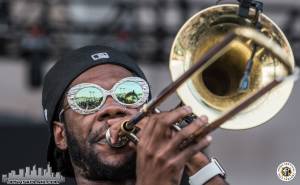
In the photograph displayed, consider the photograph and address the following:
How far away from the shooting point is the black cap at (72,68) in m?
3.15

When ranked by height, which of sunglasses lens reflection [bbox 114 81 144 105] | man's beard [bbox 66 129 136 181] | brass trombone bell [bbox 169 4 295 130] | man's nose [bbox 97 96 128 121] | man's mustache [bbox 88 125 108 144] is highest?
brass trombone bell [bbox 169 4 295 130]

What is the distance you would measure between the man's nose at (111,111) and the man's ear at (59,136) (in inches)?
12.4

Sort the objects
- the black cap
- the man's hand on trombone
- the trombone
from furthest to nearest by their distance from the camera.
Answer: the black cap
the trombone
the man's hand on trombone

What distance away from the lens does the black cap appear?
315 cm

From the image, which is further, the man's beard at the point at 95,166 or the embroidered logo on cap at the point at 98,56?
the embroidered logo on cap at the point at 98,56

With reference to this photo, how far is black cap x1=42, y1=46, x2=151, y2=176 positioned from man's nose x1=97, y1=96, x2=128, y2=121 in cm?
22

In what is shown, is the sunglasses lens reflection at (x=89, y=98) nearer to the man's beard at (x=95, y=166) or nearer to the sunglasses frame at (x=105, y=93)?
the sunglasses frame at (x=105, y=93)

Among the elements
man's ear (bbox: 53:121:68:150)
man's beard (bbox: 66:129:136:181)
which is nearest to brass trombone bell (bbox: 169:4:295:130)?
man's beard (bbox: 66:129:136:181)

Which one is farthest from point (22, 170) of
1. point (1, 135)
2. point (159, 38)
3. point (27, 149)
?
point (159, 38)

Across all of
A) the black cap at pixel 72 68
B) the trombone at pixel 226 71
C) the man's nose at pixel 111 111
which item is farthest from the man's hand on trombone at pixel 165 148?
the black cap at pixel 72 68

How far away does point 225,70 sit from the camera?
283 centimetres

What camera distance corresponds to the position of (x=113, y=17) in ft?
24.6

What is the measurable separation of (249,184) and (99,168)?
425 cm

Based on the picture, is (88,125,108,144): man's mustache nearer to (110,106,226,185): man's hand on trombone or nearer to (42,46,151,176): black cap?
(42,46,151,176): black cap
